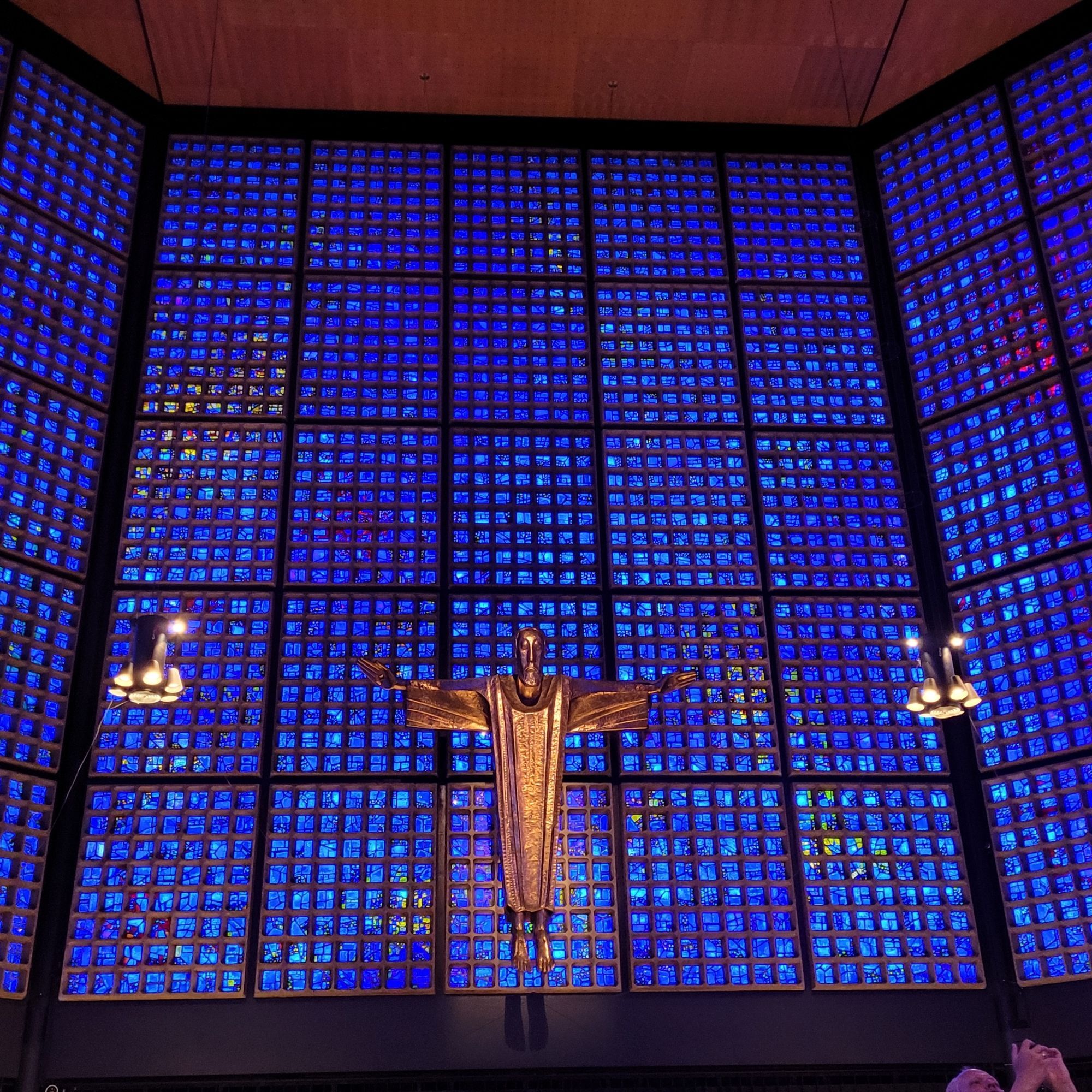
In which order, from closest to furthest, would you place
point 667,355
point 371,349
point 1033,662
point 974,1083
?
point 974,1083
point 1033,662
point 371,349
point 667,355

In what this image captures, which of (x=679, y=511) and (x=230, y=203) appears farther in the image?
(x=230, y=203)

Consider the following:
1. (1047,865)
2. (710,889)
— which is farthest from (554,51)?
(1047,865)

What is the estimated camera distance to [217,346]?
45.8 feet

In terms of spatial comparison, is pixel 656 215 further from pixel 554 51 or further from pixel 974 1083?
pixel 974 1083

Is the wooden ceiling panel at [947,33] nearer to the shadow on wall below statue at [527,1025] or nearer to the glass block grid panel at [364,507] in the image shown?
the glass block grid panel at [364,507]

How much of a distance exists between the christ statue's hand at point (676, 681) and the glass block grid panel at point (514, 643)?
1.19 metres

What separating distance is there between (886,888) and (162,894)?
23.1 feet

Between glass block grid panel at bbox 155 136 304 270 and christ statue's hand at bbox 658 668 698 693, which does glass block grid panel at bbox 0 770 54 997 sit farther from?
glass block grid panel at bbox 155 136 304 270

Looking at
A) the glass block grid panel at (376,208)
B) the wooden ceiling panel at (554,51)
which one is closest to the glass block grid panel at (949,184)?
the wooden ceiling panel at (554,51)

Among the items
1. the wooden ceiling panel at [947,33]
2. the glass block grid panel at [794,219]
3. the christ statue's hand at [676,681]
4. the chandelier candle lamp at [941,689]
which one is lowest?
the chandelier candle lamp at [941,689]

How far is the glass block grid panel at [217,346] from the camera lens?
13.6m

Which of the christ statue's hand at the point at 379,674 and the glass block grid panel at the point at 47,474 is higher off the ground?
the glass block grid panel at the point at 47,474

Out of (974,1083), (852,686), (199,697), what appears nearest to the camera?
(974,1083)

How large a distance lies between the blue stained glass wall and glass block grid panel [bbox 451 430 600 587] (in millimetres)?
4029
